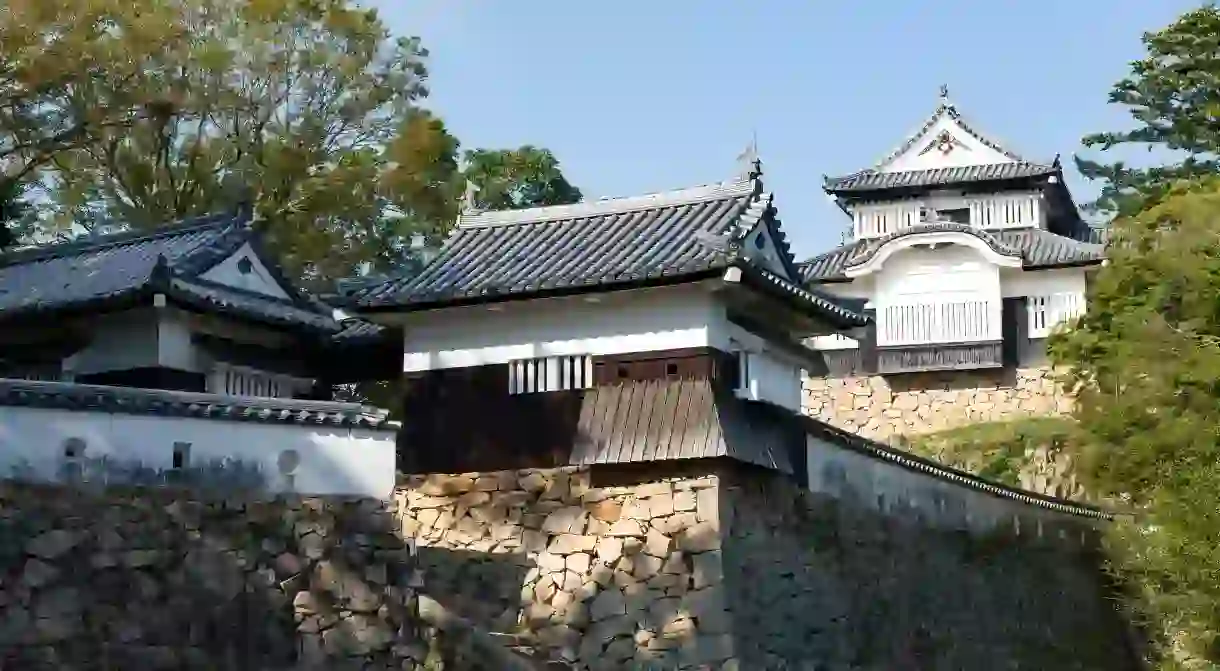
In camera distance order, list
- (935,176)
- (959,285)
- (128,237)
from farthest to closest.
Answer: (935,176) → (959,285) → (128,237)

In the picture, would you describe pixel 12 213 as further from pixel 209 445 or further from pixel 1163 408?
pixel 1163 408

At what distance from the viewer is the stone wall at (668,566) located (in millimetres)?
16719

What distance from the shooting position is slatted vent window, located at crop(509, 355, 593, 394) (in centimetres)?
1764

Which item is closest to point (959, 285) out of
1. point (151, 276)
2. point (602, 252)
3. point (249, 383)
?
point (602, 252)

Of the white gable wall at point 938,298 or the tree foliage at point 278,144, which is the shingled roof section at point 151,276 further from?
the white gable wall at point 938,298

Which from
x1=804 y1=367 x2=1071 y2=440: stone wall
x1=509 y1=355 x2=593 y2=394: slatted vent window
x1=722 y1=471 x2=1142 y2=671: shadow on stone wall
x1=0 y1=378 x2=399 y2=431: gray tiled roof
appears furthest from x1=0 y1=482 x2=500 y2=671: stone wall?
x1=804 y1=367 x2=1071 y2=440: stone wall

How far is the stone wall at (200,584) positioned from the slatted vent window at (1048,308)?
22.9 meters

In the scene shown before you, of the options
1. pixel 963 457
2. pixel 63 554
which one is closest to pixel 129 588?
pixel 63 554

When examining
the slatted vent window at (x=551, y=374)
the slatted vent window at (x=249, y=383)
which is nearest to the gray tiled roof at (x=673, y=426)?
the slatted vent window at (x=551, y=374)

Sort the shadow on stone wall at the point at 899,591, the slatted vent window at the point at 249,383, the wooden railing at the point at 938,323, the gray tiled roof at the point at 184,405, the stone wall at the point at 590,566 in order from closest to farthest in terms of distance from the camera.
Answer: the gray tiled roof at the point at 184,405
the stone wall at the point at 590,566
the shadow on stone wall at the point at 899,591
the slatted vent window at the point at 249,383
the wooden railing at the point at 938,323

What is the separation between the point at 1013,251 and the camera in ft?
112

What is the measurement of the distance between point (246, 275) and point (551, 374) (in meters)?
4.48

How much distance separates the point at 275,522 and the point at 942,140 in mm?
27156

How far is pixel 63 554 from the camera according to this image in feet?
39.5
